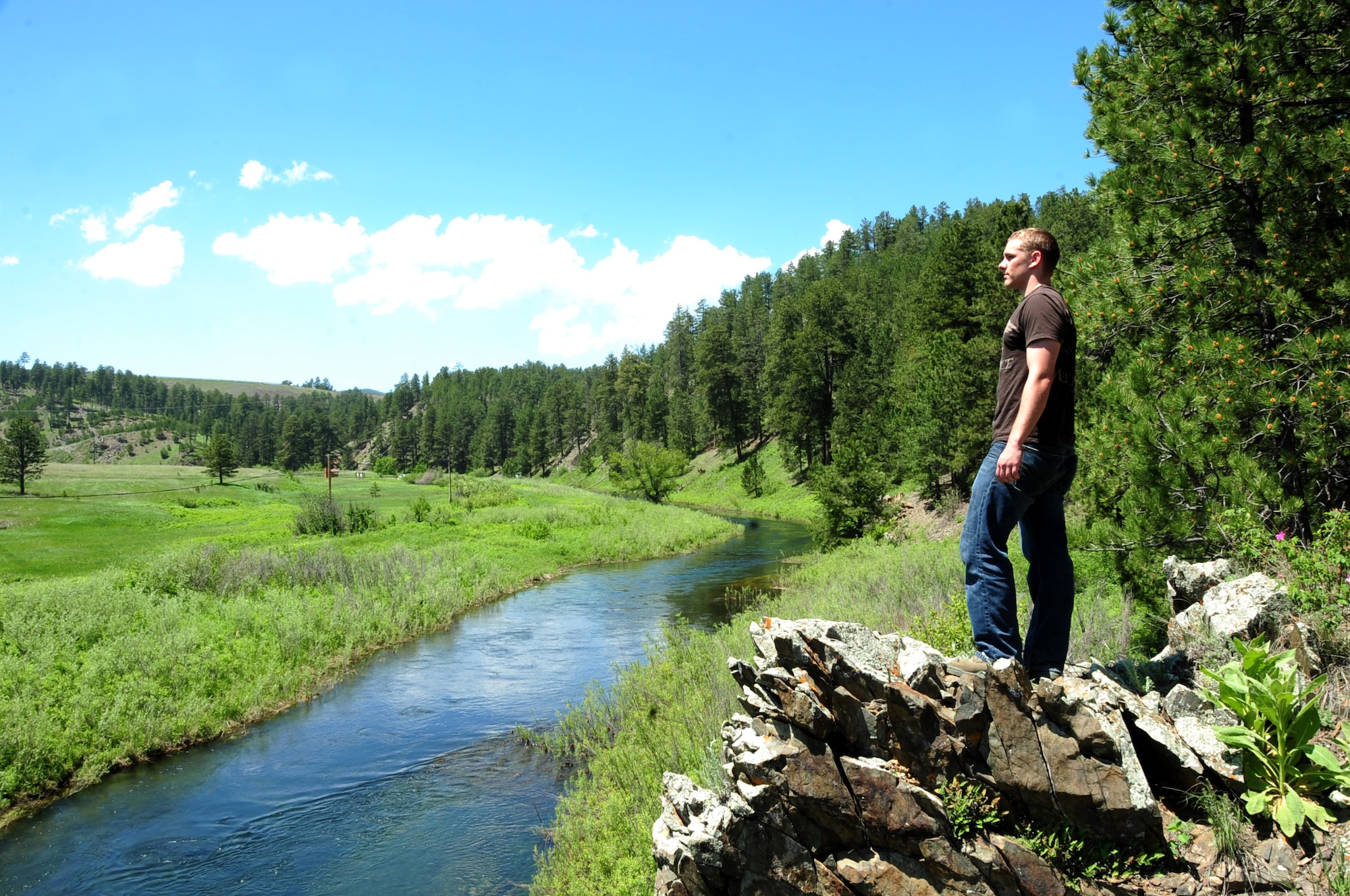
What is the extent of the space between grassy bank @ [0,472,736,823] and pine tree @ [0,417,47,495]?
16.9 m

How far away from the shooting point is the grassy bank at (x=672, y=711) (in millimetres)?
6727

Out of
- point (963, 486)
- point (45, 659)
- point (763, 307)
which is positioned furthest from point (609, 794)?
point (763, 307)

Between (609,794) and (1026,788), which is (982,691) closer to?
(1026,788)

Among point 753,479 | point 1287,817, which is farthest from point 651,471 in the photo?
point 1287,817

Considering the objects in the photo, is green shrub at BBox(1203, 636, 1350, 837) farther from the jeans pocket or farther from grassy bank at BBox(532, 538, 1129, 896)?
grassy bank at BBox(532, 538, 1129, 896)

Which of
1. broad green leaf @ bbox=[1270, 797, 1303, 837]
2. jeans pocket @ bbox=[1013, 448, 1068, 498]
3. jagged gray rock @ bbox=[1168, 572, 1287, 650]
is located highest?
jeans pocket @ bbox=[1013, 448, 1068, 498]

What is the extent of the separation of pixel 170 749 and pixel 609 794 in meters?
7.91

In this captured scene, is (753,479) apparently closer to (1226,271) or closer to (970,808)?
(1226,271)

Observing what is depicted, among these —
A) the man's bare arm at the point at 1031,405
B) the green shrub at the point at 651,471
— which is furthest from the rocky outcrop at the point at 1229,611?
the green shrub at the point at 651,471

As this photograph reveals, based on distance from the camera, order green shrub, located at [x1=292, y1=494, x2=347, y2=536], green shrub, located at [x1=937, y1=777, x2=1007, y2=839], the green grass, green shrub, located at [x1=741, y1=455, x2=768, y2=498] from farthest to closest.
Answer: green shrub, located at [x1=741, y1=455, x2=768, y2=498]
the green grass
green shrub, located at [x1=292, y1=494, x2=347, y2=536]
green shrub, located at [x1=937, y1=777, x2=1007, y2=839]

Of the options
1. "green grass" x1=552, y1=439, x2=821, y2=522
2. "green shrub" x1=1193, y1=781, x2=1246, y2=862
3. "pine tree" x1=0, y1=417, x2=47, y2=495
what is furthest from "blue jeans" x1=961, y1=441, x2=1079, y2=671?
"pine tree" x1=0, y1=417, x2=47, y2=495

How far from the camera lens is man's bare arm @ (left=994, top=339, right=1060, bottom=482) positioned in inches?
170

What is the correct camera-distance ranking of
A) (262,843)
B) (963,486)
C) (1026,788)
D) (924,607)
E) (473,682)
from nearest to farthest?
(1026,788), (262,843), (924,607), (473,682), (963,486)

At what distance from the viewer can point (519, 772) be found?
34.2ft
